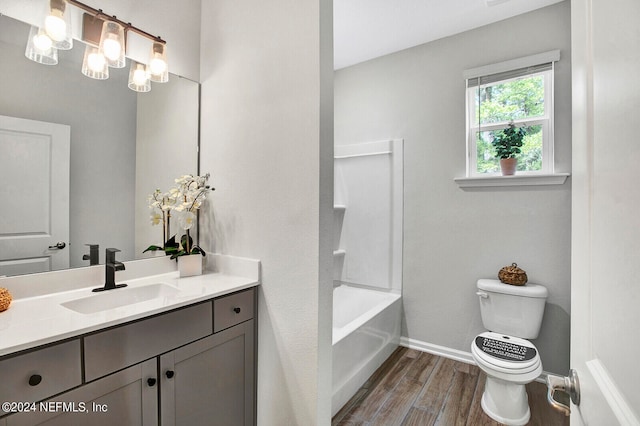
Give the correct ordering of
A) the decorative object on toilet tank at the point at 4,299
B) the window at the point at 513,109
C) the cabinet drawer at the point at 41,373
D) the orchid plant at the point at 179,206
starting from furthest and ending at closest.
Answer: the window at the point at 513,109, the orchid plant at the point at 179,206, the decorative object on toilet tank at the point at 4,299, the cabinet drawer at the point at 41,373

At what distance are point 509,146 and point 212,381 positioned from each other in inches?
96.1

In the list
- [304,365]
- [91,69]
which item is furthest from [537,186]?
[91,69]

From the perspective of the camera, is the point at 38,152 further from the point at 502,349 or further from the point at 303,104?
the point at 502,349

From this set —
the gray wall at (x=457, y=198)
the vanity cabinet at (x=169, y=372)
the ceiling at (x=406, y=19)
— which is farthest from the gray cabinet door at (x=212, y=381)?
the ceiling at (x=406, y=19)

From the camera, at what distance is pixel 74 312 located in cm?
109

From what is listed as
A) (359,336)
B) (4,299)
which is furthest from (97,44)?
(359,336)

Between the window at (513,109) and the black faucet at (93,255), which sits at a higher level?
the window at (513,109)

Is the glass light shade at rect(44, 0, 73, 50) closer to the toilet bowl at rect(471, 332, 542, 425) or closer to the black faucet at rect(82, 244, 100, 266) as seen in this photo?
the black faucet at rect(82, 244, 100, 266)

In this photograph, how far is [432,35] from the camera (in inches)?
99.5

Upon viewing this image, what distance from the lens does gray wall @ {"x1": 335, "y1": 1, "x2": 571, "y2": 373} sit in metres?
2.12

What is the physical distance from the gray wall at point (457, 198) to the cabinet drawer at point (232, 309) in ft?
5.37

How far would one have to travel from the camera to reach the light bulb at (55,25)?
4.16ft

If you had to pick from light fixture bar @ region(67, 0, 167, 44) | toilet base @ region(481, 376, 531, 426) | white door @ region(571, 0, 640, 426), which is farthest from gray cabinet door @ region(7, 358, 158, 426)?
toilet base @ region(481, 376, 531, 426)

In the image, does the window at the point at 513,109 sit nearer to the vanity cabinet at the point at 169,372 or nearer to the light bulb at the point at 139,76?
the vanity cabinet at the point at 169,372
